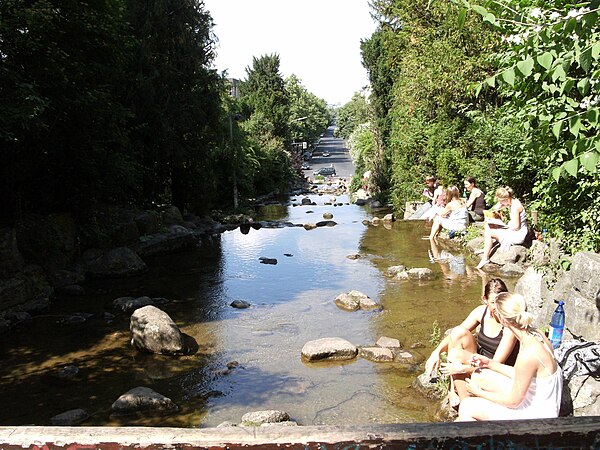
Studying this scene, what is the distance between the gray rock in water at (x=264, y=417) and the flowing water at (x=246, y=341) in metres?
0.25

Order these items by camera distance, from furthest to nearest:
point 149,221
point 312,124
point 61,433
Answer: point 312,124
point 149,221
point 61,433

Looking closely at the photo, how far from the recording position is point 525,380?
4223 millimetres

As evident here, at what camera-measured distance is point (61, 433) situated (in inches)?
117

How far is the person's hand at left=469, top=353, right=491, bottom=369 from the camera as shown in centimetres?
491

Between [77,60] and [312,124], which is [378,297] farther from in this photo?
[312,124]

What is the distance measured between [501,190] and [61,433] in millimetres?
9243

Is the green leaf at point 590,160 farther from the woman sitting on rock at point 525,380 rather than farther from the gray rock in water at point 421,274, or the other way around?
the gray rock in water at point 421,274

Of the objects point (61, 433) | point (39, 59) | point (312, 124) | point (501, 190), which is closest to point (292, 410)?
point (61, 433)

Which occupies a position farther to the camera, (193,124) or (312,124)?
(312,124)

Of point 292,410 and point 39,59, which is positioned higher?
point 39,59

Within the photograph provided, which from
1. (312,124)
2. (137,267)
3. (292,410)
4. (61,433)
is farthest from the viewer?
(312,124)

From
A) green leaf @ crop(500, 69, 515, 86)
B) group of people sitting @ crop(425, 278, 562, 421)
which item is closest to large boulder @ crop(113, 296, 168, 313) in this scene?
group of people sitting @ crop(425, 278, 562, 421)

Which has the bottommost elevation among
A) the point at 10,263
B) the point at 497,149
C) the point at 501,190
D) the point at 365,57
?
the point at 10,263

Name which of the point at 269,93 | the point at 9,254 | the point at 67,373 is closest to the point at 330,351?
the point at 67,373
